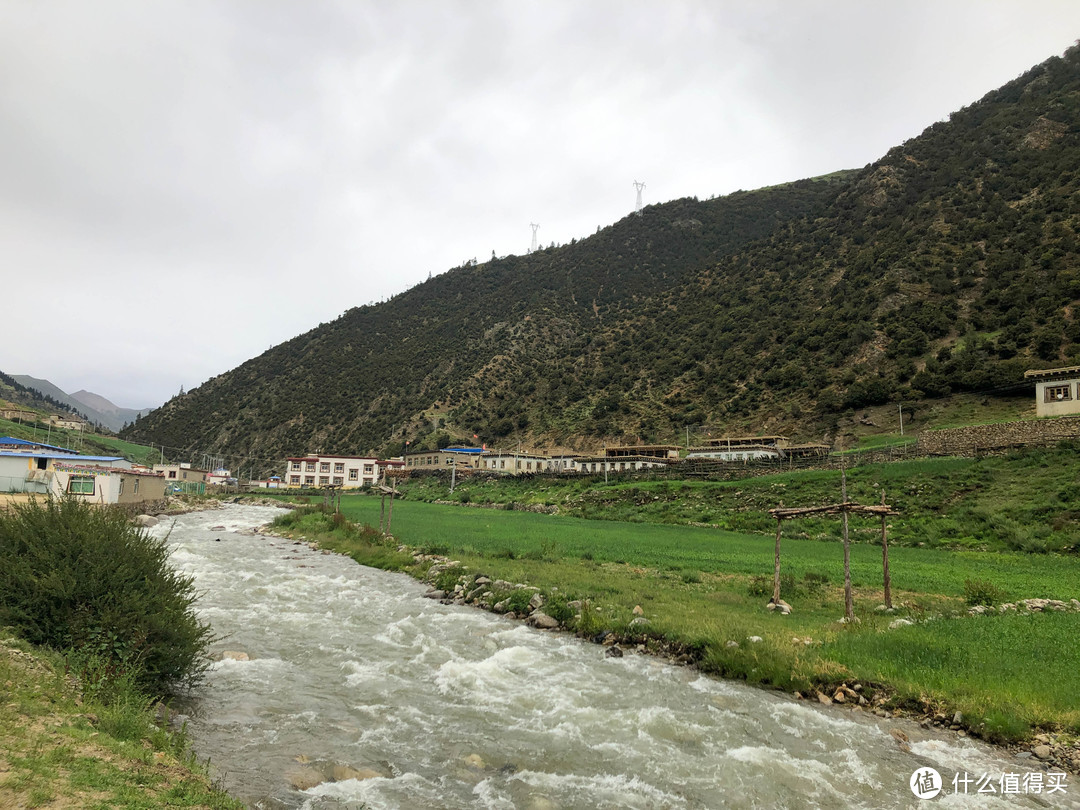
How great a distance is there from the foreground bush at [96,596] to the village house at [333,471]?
299ft

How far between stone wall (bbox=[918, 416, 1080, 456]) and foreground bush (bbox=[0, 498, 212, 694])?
4337 centimetres

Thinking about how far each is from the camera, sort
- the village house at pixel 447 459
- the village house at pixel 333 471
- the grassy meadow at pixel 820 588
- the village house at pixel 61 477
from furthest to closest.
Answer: the village house at pixel 333 471, the village house at pixel 447 459, the village house at pixel 61 477, the grassy meadow at pixel 820 588

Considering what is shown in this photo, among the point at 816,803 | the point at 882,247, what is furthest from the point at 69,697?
the point at 882,247

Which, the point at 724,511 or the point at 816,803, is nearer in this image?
the point at 816,803

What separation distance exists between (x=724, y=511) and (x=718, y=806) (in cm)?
3454

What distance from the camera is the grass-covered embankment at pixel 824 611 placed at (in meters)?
9.90

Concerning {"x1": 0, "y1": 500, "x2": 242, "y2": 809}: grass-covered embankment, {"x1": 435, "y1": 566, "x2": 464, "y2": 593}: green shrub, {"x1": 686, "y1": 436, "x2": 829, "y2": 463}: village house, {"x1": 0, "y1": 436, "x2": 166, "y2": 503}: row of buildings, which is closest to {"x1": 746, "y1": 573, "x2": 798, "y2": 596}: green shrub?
{"x1": 435, "y1": 566, "x2": 464, "y2": 593}: green shrub

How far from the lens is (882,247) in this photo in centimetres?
8344

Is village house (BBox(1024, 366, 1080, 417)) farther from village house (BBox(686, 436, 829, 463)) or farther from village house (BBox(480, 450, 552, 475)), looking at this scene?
village house (BBox(480, 450, 552, 475))

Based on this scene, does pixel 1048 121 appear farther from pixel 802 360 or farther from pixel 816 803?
pixel 816 803

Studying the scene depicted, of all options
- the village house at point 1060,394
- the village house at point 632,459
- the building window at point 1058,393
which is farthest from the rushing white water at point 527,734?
the village house at point 632,459

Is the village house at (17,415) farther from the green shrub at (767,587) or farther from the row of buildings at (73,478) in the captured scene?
the green shrub at (767,587)

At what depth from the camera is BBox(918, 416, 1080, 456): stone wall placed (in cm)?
3447

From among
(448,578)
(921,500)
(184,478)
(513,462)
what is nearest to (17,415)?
(184,478)
